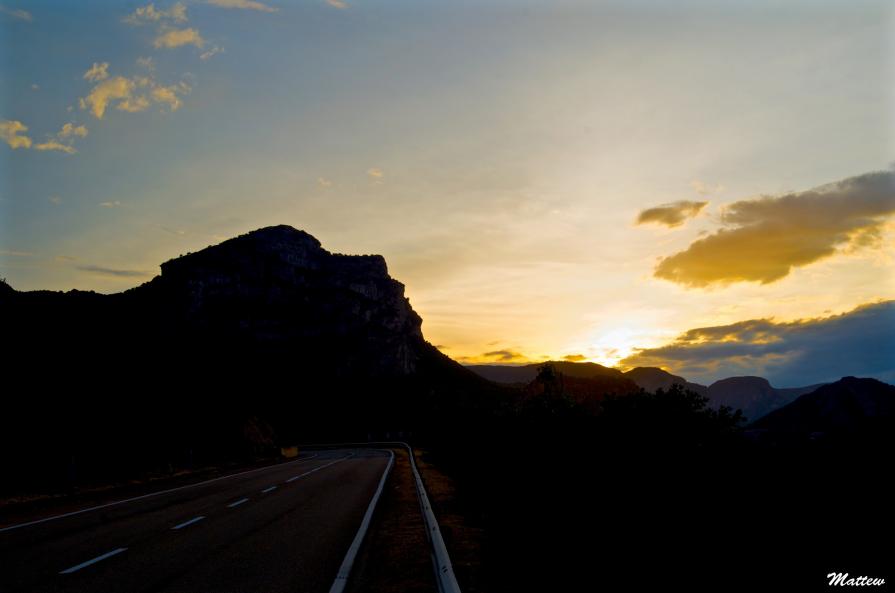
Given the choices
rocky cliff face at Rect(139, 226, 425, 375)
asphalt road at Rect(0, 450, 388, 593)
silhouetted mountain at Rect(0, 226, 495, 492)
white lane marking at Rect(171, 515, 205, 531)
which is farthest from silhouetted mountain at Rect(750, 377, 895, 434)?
rocky cliff face at Rect(139, 226, 425, 375)

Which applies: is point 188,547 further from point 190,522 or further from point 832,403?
point 832,403

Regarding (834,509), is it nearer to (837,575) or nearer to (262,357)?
(837,575)

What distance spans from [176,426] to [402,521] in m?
37.3

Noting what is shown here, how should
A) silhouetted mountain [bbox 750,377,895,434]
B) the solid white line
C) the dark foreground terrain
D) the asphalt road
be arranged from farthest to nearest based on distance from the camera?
silhouetted mountain [bbox 750,377,895,434]
the asphalt road
the solid white line
the dark foreground terrain

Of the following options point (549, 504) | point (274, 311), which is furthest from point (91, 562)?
point (274, 311)

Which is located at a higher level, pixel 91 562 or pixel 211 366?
pixel 211 366

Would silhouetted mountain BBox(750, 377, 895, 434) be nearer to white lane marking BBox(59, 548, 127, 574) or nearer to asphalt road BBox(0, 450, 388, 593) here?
asphalt road BBox(0, 450, 388, 593)

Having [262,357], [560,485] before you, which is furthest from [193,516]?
[262,357]

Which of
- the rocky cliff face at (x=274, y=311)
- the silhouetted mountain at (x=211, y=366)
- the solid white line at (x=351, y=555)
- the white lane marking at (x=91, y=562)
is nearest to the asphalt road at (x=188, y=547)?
the white lane marking at (x=91, y=562)

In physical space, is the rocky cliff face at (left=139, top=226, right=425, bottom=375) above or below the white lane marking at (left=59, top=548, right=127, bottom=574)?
above

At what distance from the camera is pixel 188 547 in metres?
10.1

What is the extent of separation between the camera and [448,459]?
35719 mm

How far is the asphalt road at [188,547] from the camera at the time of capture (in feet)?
25.3

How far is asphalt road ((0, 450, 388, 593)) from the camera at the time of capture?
7.72m
